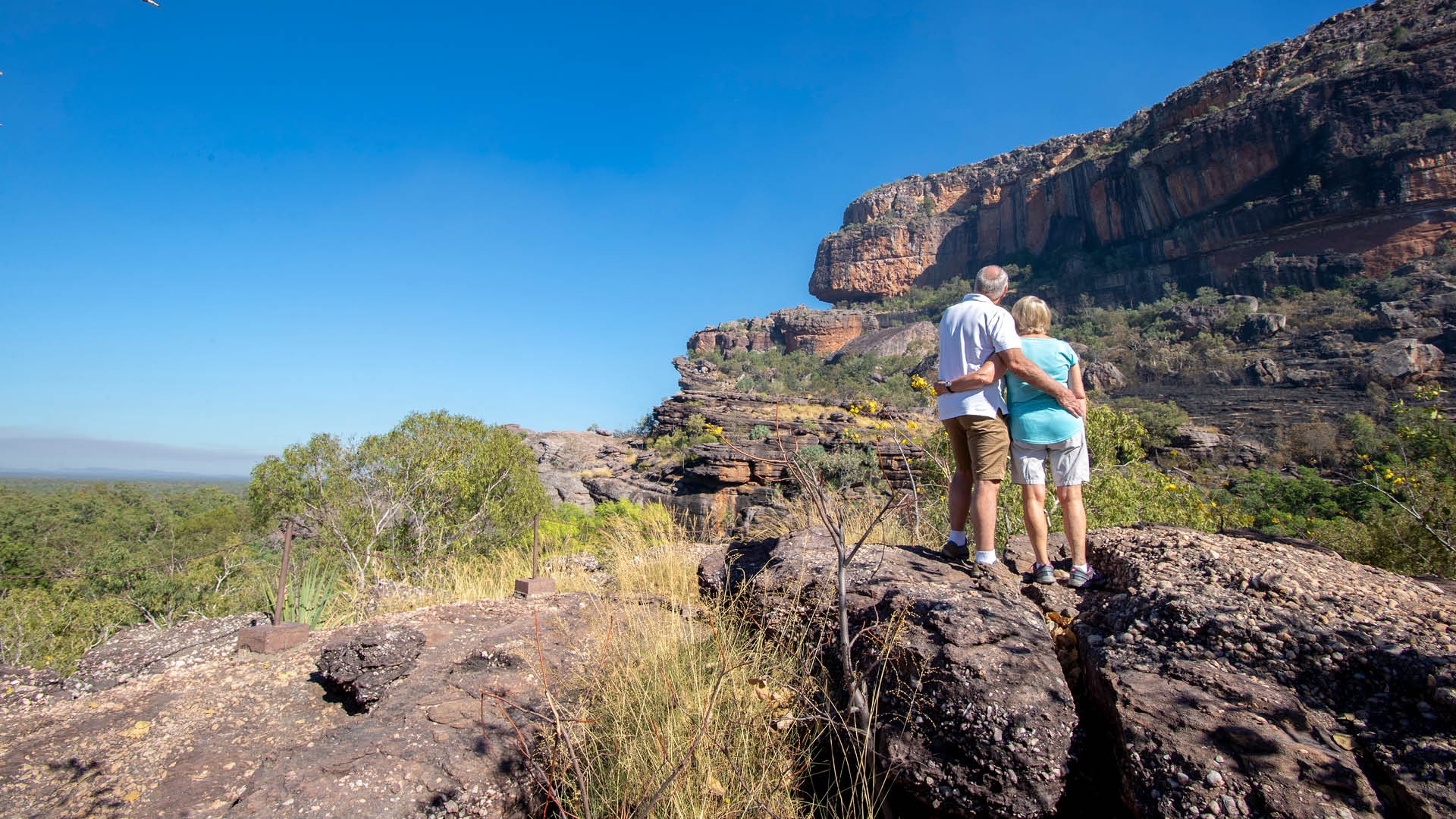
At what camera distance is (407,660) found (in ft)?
10.1

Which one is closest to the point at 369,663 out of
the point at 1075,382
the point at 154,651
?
the point at 154,651

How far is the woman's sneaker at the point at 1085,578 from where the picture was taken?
2.84 m

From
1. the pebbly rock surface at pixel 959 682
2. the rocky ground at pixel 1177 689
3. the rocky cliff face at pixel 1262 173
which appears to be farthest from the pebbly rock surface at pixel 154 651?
the rocky cliff face at pixel 1262 173

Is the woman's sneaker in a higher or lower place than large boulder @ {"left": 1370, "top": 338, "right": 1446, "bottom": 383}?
lower

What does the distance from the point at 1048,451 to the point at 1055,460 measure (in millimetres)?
64

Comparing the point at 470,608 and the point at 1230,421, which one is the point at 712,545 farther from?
the point at 1230,421

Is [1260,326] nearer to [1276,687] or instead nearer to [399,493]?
[399,493]

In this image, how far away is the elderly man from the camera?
296 centimetres

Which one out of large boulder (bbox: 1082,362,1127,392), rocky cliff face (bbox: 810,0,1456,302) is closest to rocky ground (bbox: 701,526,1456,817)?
large boulder (bbox: 1082,362,1127,392)

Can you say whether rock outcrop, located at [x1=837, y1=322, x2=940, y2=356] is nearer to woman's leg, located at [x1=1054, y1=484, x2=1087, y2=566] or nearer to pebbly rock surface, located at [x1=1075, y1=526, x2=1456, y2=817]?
woman's leg, located at [x1=1054, y1=484, x2=1087, y2=566]

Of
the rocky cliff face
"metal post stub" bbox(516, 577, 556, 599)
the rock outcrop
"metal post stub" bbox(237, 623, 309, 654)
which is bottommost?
"metal post stub" bbox(237, 623, 309, 654)

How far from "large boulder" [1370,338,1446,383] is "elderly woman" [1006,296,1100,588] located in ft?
111

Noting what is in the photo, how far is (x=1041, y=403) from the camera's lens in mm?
3047

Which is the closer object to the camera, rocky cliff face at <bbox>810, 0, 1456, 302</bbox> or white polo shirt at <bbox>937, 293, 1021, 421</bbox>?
white polo shirt at <bbox>937, 293, 1021, 421</bbox>
